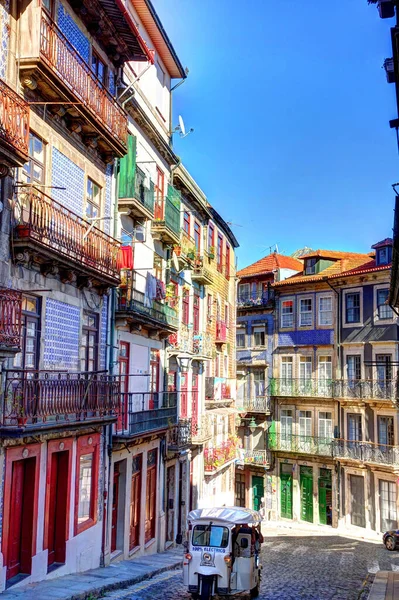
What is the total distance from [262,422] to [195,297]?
14.6 meters

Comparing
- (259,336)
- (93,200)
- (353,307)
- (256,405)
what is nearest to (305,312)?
(353,307)

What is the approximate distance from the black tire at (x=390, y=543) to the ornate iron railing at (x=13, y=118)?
24.1 metres

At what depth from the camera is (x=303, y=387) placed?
39.0 metres

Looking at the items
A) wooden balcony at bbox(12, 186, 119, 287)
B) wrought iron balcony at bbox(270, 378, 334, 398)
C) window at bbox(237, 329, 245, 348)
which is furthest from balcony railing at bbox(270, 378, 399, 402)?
wooden balcony at bbox(12, 186, 119, 287)

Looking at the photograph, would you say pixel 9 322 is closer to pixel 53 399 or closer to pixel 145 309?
pixel 53 399

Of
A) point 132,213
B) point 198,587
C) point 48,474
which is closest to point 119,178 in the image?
point 132,213

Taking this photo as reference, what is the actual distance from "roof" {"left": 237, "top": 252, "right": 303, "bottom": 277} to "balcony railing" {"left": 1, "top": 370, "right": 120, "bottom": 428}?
28.2 meters

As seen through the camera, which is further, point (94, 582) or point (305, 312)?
point (305, 312)

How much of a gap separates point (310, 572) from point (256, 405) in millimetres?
21634

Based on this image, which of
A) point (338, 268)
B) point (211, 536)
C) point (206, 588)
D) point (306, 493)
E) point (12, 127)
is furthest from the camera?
point (338, 268)

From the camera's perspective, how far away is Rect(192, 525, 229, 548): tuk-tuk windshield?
13.8m

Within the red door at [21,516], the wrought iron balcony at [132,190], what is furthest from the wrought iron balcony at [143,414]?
the wrought iron balcony at [132,190]

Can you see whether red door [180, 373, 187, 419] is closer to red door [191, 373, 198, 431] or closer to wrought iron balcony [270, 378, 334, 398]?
red door [191, 373, 198, 431]

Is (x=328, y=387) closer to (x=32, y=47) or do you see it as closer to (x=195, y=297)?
(x=195, y=297)
